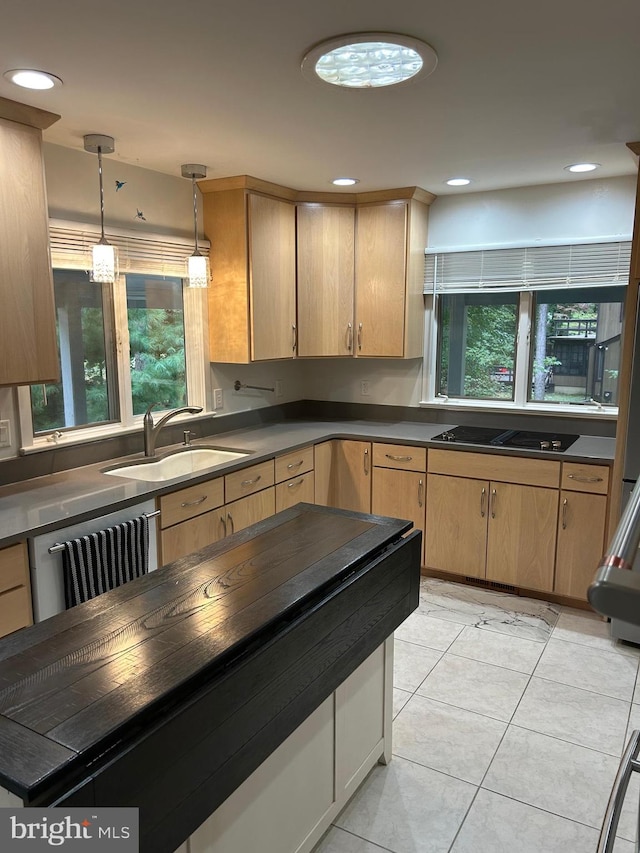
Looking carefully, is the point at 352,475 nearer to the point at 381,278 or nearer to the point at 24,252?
the point at 381,278

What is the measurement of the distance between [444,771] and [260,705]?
47.9 inches

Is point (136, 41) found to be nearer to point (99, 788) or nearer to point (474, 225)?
point (99, 788)

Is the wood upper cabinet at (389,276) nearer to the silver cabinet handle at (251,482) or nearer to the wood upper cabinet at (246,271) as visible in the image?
the wood upper cabinet at (246,271)

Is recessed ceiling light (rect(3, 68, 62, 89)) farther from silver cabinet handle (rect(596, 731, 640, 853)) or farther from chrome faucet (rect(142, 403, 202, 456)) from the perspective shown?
silver cabinet handle (rect(596, 731, 640, 853))

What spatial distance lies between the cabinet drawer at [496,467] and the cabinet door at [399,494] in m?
0.14

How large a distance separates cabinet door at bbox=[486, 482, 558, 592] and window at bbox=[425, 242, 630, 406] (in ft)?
2.53

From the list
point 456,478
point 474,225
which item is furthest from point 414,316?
point 456,478

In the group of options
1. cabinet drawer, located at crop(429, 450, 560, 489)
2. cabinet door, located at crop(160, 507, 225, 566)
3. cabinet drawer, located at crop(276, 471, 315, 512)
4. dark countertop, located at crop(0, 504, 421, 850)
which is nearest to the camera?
dark countertop, located at crop(0, 504, 421, 850)

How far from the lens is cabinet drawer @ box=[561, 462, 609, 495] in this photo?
3.28 meters

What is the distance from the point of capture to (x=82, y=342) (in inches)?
123

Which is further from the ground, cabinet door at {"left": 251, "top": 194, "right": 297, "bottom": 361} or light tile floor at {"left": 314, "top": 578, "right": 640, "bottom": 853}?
cabinet door at {"left": 251, "top": 194, "right": 297, "bottom": 361}

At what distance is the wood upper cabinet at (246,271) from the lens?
11.8ft

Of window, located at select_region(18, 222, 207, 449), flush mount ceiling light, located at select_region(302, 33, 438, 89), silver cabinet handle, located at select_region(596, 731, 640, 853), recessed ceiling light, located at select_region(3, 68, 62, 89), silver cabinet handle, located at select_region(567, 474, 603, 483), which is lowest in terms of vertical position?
silver cabinet handle, located at select_region(596, 731, 640, 853)

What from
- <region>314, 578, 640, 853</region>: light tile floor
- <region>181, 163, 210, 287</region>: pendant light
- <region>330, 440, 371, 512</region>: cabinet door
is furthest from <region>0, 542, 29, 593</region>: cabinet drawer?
<region>330, 440, 371, 512</region>: cabinet door
